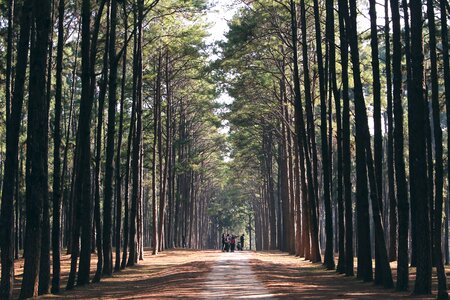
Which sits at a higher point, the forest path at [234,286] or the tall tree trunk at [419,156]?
the tall tree trunk at [419,156]

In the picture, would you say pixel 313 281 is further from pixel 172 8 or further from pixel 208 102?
pixel 208 102

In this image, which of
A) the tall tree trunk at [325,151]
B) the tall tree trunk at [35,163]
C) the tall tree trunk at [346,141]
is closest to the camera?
the tall tree trunk at [35,163]

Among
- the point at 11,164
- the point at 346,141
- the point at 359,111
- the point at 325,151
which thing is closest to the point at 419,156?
the point at 359,111

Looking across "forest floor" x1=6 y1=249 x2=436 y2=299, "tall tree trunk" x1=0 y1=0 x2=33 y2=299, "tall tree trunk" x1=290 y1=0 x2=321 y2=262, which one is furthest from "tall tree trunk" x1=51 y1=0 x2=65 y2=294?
"tall tree trunk" x1=290 y1=0 x2=321 y2=262

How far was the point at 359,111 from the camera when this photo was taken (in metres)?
22.7

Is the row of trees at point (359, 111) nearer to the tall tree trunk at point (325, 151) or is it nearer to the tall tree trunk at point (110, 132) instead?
the tall tree trunk at point (325, 151)

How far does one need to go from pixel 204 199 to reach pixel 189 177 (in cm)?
3252

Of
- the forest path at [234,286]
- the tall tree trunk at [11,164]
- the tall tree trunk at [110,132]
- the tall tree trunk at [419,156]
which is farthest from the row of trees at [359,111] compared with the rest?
the tall tree trunk at [11,164]

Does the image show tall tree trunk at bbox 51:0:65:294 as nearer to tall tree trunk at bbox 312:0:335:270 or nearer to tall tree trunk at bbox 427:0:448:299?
tall tree trunk at bbox 427:0:448:299

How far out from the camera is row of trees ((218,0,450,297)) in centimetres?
1900

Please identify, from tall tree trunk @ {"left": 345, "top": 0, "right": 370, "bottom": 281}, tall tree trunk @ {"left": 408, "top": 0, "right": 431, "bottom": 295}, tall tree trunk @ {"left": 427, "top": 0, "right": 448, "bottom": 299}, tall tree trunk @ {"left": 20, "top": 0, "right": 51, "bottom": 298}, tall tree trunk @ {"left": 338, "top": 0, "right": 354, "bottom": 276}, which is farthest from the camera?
tall tree trunk @ {"left": 338, "top": 0, "right": 354, "bottom": 276}

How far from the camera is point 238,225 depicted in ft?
514

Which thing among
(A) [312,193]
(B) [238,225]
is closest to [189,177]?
(A) [312,193]

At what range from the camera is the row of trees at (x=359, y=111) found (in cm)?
1900
